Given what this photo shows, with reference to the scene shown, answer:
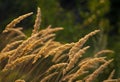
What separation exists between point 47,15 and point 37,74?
95.4 inches

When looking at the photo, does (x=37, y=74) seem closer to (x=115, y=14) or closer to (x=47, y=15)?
(x=47, y=15)

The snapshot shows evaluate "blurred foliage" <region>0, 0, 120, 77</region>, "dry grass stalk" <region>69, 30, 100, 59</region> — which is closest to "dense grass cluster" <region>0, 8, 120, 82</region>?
"dry grass stalk" <region>69, 30, 100, 59</region>

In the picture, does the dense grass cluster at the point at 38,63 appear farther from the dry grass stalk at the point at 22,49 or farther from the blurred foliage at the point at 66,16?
the blurred foliage at the point at 66,16

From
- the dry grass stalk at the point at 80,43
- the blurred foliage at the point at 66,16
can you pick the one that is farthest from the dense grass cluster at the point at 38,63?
the blurred foliage at the point at 66,16

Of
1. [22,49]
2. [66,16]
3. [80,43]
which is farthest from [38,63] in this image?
[66,16]

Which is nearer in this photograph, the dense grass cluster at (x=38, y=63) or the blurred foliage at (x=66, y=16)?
the dense grass cluster at (x=38, y=63)

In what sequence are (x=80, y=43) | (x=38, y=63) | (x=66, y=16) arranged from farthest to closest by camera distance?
(x=66, y=16) → (x=38, y=63) → (x=80, y=43)

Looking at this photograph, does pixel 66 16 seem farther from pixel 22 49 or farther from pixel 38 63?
pixel 22 49

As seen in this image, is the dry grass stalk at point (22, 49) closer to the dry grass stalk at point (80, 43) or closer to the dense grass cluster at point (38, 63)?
the dense grass cluster at point (38, 63)

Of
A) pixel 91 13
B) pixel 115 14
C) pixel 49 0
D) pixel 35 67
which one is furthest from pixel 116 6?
pixel 35 67

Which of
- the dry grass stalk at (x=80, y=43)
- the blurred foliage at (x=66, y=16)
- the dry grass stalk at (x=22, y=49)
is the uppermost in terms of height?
the blurred foliage at (x=66, y=16)

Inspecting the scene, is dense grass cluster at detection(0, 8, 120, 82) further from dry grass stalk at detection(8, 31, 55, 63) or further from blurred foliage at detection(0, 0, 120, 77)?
blurred foliage at detection(0, 0, 120, 77)

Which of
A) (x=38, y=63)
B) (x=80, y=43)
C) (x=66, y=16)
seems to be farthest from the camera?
(x=66, y=16)

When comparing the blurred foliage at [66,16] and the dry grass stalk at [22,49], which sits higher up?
the blurred foliage at [66,16]
